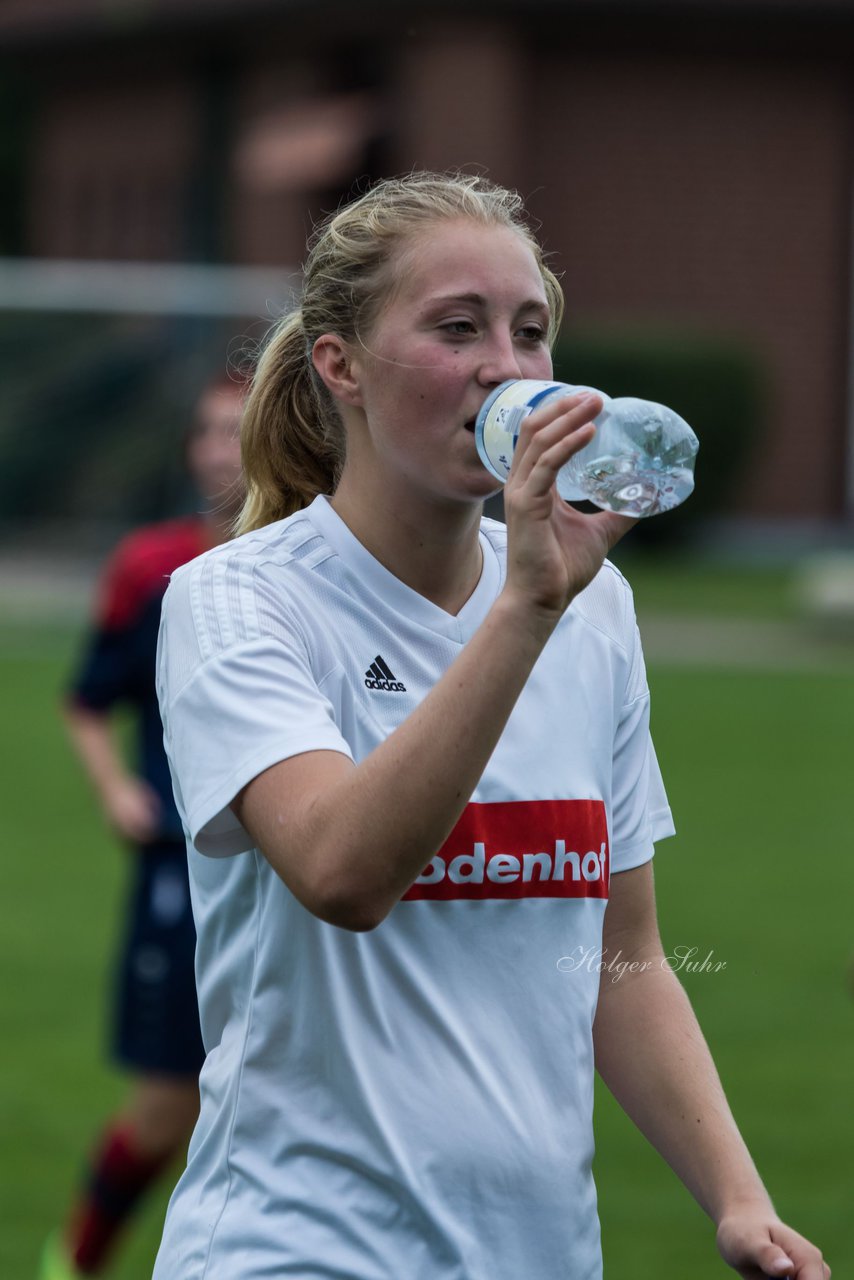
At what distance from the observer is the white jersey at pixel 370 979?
2.40 metres

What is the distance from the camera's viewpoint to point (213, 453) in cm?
528

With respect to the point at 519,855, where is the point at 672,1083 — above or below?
below

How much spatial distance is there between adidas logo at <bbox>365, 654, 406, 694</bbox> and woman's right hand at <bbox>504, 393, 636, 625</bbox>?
1.02ft

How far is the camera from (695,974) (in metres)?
8.35

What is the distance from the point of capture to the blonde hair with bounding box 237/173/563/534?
8.43 feet

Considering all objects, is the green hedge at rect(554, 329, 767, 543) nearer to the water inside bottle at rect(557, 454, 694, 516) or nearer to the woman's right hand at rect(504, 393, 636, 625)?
the water inside bottle at rect(557, 454, 694, 516)

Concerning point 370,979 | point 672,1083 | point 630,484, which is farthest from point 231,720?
point 672,1083

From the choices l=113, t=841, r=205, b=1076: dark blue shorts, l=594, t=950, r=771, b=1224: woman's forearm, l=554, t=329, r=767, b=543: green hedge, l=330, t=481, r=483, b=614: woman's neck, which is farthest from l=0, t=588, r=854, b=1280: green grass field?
l=554, t=329, r=767, b=543: green hedge

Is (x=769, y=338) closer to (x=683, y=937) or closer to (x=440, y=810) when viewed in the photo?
(x=683, y=937)

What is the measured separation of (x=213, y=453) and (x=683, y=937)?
3.75 metres

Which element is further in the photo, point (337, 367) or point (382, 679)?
point (337, 367)

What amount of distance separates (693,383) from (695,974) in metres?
17.5
